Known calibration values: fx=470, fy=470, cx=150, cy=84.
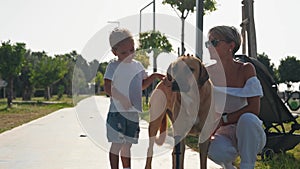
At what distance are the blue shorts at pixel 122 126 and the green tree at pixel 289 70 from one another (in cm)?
5171

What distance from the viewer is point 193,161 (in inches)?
274

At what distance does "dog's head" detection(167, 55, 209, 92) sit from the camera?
381cm

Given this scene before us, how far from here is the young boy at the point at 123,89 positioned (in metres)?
4.62

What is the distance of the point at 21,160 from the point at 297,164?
13.4 feet

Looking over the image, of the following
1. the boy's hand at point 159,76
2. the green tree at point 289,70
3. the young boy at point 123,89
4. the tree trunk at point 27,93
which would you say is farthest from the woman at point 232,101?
the green tree at point 289,70

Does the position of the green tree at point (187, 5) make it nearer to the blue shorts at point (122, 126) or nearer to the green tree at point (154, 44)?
the green tree at point (154, 44)

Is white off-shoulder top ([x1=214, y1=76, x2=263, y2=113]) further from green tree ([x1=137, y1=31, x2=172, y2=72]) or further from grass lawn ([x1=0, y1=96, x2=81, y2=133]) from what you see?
grass lawn ([x1=0, y1=96, x2=81, y2=133])

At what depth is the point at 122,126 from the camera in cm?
468

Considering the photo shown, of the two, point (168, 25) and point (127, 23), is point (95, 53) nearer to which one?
point (127, 23)

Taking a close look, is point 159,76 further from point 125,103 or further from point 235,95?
point 235,95

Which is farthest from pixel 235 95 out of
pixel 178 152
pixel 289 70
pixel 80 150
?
pixel 289 70

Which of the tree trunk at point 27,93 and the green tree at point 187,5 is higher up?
the green tree at point 187,5

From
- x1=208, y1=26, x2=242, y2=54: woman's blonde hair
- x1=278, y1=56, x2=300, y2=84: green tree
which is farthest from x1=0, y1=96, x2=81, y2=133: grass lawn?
x1=278, y1=56, x2=300, y2=84: green tree

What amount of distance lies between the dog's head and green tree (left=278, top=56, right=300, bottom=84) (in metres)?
52.3
